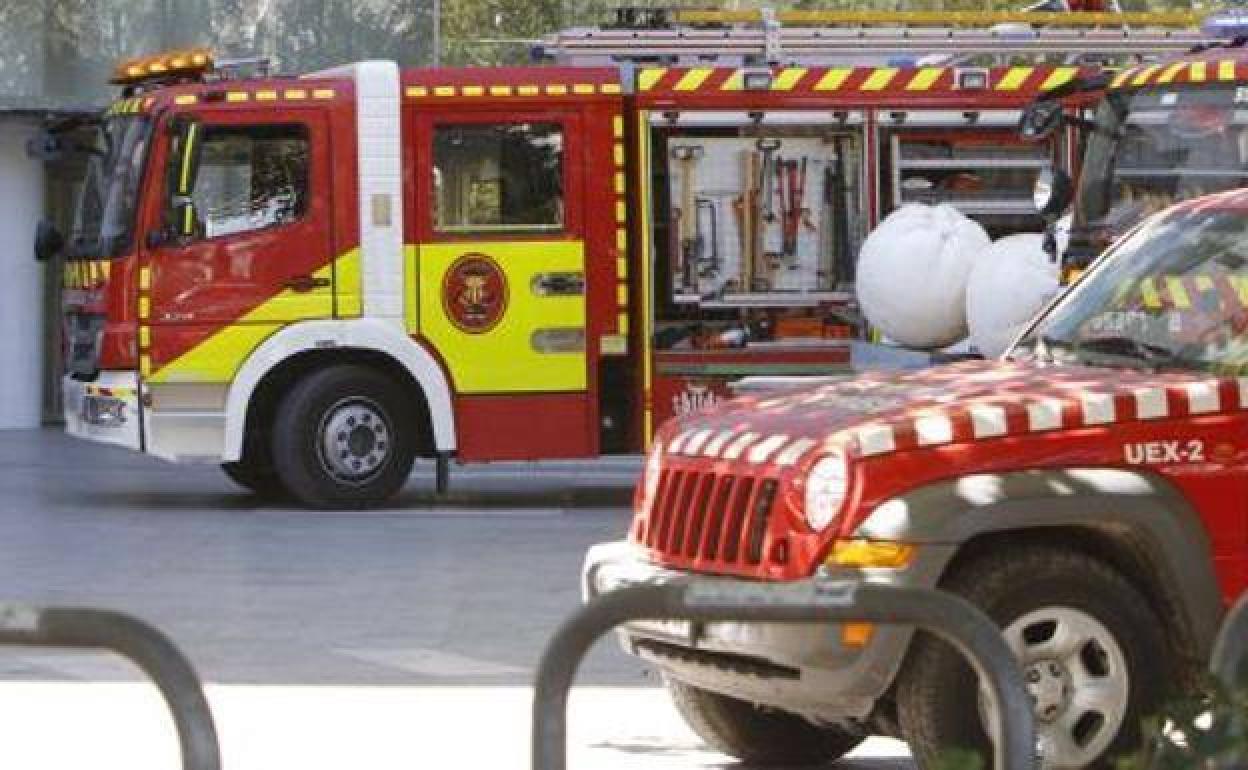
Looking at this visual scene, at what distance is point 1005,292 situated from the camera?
16.0 m

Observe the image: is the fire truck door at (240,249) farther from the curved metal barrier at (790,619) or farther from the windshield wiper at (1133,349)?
the curved metal barrier at (790,619)

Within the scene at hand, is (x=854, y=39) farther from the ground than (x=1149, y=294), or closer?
farther from the ground

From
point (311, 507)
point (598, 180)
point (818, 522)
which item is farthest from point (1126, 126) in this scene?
point (818, 522)

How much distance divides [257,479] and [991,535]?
1253cm

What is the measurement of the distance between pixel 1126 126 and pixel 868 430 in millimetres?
8338

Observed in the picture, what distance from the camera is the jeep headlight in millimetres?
8477

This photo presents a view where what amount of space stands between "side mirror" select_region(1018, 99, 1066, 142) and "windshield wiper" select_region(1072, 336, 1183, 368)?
7299 millimetres

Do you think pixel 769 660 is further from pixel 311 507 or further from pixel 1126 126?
pixel 311 507

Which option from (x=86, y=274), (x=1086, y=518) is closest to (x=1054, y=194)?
(x=86, y=274)

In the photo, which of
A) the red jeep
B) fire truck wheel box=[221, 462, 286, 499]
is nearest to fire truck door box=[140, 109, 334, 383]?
fire truck wheel box=[221, 462, 286, 499]

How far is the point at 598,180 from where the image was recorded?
19.3 metres

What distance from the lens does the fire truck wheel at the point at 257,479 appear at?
20.5 m

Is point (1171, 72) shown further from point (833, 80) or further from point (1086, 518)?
point (1086, 518)

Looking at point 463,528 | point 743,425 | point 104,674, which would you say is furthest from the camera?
point 463,528
